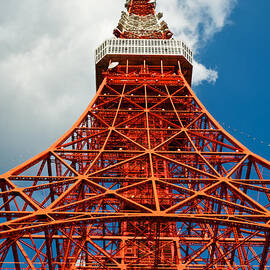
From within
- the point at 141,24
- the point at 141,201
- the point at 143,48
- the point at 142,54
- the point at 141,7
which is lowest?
the point at 141,201

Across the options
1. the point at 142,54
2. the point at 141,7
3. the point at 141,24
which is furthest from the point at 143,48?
the point at 141,7

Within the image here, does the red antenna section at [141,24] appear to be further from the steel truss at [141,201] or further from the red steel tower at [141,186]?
the steel truss at [141,201]

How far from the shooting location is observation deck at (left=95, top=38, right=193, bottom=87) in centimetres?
2928

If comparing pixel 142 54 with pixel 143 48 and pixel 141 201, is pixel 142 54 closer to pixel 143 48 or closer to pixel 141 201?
pixel 143 48

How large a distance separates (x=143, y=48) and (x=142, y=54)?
1.00m

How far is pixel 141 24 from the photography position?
144ft

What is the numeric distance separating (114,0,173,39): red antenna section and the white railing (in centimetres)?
606

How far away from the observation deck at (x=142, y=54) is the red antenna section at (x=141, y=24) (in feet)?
21.6

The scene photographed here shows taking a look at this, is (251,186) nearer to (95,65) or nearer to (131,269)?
(131,269)

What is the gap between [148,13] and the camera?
171 feet

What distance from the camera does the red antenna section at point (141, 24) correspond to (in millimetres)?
37781

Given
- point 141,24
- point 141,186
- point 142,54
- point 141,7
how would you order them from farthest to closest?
point 141,7 → point 141,24 → point 142,54 → point 141,186

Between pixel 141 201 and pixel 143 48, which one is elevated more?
pixel 143 48

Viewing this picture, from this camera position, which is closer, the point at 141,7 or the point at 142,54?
the point at 142,54
